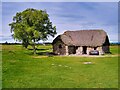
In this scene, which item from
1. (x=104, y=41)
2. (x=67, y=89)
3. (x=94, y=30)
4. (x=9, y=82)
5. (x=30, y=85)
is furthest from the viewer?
(x=94, y=30)

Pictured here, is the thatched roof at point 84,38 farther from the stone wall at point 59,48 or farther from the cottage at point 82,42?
the stone wall at point 59,48

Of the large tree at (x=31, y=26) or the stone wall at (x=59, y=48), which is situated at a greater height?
the large tree at (x=31, y=26)

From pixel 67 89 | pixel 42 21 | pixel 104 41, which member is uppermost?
pixel 42 21

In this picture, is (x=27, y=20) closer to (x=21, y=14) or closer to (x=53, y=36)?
(x=21, y=14)

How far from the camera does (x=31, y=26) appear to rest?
2357 inches

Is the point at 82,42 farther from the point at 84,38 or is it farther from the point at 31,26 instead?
the point at 31,26

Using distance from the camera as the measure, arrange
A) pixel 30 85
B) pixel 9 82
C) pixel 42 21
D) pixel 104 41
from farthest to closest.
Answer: pixel 104 41, pixel 42 21, pixel 9 82, pixel 30 85

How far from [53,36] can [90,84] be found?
4388 cm

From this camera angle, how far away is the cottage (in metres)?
62.3

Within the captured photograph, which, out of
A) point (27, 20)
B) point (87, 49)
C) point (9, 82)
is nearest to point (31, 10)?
point (27, 20)

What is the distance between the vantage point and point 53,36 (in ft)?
202

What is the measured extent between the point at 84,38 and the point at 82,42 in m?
1.78

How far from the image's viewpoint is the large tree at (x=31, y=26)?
58.2 metres

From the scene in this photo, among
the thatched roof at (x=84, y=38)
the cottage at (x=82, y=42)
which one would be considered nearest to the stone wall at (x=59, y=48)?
the cottage at (x=82, y=42)
